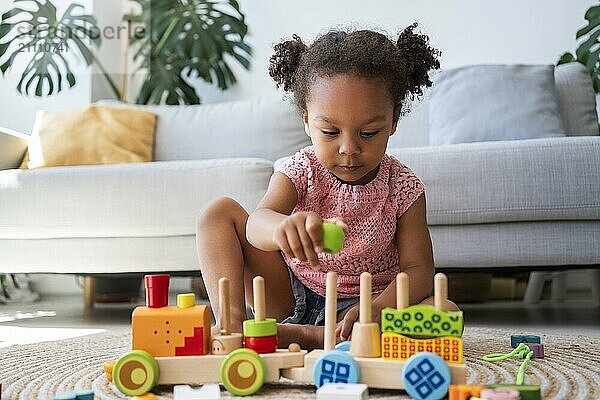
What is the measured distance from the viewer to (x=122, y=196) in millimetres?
2010

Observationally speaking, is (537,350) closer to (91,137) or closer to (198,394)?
(198,394)

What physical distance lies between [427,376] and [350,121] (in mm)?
440

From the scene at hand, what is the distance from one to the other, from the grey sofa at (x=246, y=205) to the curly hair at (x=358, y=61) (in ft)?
1.77

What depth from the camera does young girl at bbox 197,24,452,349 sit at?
1182 millimetres

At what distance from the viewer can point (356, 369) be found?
891 millimetres

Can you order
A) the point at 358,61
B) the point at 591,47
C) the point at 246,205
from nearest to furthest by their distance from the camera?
the point at 358,61, the point at 246,205, the point at 591,47

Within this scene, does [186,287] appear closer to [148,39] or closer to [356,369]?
[148,39]

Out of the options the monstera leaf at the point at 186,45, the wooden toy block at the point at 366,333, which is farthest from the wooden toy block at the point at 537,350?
the monstera leaf at the point at 186,45

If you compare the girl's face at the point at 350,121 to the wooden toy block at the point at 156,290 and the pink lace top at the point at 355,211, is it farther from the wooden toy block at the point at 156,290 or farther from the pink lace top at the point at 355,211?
the wooden toy block at the point at 156,290

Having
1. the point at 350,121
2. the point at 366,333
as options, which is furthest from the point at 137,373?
the point at 350,121

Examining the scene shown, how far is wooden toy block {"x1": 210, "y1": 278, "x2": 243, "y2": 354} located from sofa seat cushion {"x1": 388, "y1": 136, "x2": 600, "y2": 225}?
95 centimetres

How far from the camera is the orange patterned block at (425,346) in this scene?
877 millimetres

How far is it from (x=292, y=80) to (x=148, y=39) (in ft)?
7.18

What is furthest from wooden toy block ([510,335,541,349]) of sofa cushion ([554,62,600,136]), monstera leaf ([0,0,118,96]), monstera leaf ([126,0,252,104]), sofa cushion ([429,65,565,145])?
monstera leaf ([0,0,118,96])
